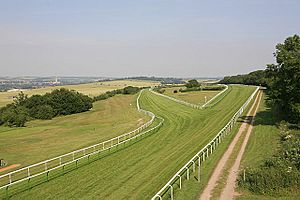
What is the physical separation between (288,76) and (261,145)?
29.0 ft

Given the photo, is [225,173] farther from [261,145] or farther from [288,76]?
[288,76]

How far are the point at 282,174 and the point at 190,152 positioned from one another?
1037cm

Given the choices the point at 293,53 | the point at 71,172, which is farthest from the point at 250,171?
the point at 293,53

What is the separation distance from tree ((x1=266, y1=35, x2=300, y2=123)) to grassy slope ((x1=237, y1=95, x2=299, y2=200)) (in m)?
2.47

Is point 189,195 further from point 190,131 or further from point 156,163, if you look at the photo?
point 190,131

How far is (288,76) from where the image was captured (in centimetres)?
3234

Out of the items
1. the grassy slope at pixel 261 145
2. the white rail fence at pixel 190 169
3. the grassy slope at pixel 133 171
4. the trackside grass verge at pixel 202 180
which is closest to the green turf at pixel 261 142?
the grassy slope at pixel 261 145

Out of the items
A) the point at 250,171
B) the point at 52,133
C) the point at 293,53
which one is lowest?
the point at 52,133

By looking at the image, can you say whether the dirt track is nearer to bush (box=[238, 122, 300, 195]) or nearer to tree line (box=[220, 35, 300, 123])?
bush (box=[238, 122, 300, 195])

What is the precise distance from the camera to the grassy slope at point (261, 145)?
1555 cm

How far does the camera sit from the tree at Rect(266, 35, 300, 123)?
31.0 m

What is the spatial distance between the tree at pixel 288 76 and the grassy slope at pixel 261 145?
8.10 ft

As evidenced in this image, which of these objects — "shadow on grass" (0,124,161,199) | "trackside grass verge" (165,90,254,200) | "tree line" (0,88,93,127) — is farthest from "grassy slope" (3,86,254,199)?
"tree line" (0,88,93,127)

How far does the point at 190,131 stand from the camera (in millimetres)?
36906
